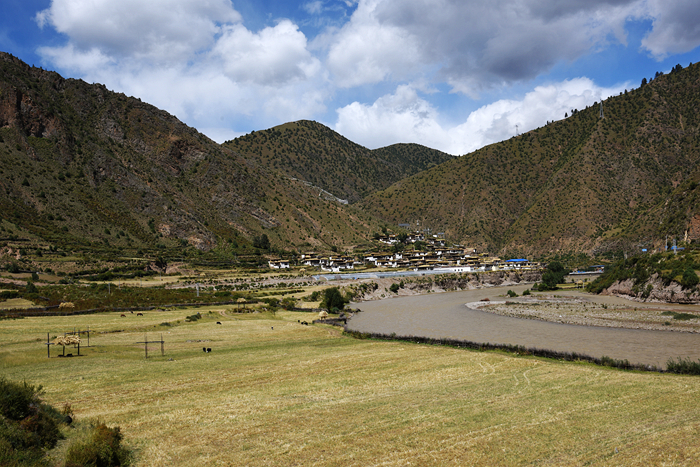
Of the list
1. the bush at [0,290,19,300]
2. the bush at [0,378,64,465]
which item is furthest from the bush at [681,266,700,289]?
the bush at [0,290,19,300]

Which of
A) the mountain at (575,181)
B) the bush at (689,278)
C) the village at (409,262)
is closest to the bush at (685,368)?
the bush at (689,278)

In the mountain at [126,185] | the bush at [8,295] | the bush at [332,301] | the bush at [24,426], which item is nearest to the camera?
the bush at [24,426]

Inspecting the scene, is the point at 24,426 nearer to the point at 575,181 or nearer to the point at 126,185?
the point at 126,185

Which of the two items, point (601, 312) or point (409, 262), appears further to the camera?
point (409, 262)

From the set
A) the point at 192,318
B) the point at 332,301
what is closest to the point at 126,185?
the point at 332,301

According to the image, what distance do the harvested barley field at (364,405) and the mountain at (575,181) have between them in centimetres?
9368

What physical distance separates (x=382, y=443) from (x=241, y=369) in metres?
9.38

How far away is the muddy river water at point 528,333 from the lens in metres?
24.6

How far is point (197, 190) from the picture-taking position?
393 ft

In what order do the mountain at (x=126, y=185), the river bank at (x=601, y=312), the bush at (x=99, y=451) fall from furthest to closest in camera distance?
1. the mountain at (x=126, y=185)
2. the river bank at (x=601, y=312)
3. the bush at (x=99, y=451)

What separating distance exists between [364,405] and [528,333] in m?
22.9

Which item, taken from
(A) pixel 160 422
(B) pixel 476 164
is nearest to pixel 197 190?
(B) pixel 476 164

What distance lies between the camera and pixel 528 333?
3247 cm

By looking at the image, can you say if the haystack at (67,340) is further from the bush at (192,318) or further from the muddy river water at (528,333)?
the muddy river water at (528,333)
